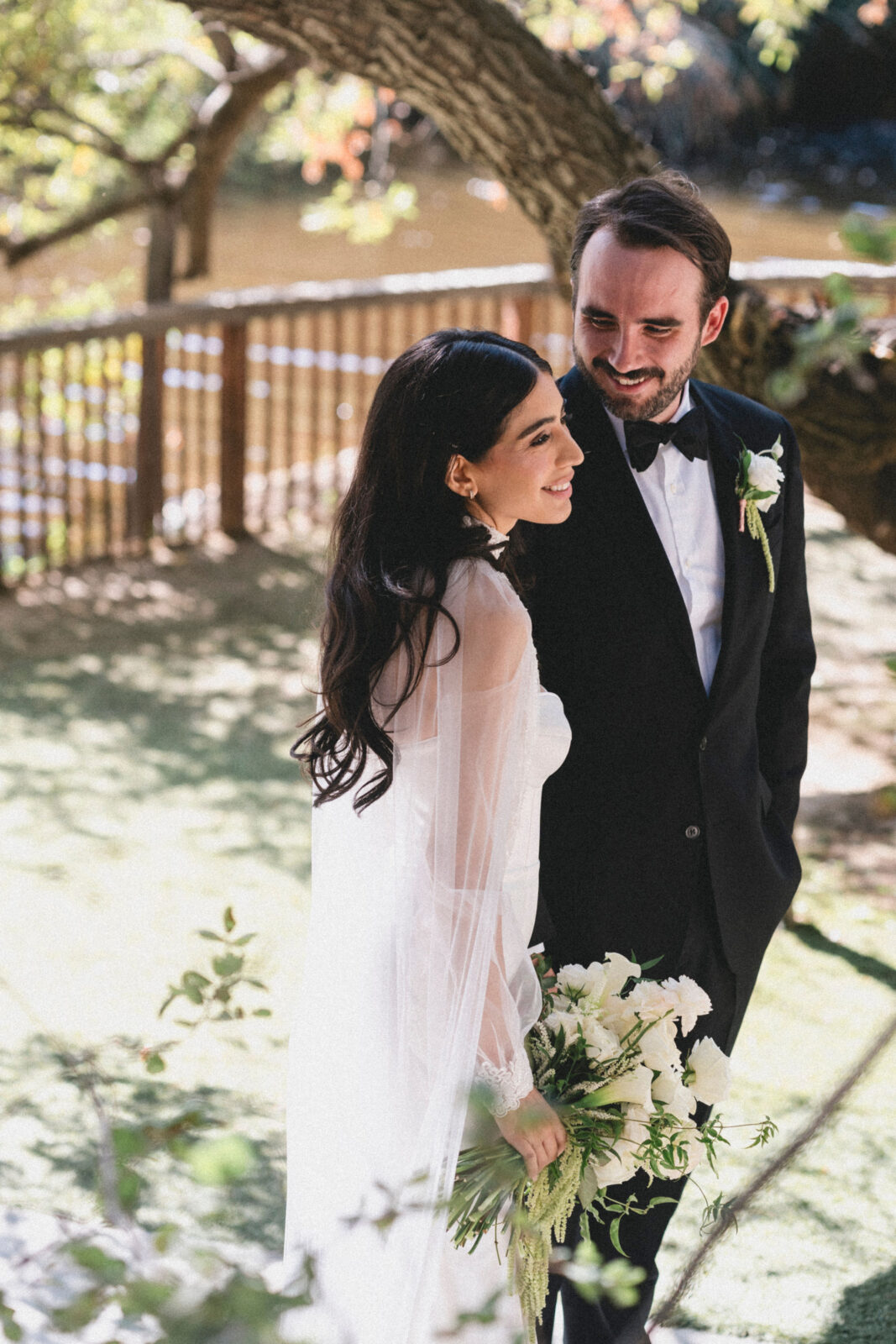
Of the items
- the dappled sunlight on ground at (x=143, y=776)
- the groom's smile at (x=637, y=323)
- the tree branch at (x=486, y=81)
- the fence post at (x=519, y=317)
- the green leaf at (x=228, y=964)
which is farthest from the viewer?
the fence post at (x=519, y=317)

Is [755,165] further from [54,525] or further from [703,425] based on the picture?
[703,425]

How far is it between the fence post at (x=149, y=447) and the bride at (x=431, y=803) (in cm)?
600

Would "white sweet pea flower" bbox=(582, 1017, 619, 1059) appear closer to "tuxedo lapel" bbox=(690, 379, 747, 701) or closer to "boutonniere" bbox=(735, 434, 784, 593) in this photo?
"tuxedo lapel" bbox=(690, 379, 747, 701)

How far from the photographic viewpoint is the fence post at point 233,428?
26.6ft

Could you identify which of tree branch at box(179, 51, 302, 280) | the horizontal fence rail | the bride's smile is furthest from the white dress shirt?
tree branch at box(179, 51, 302, 280)

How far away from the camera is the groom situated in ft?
7.81

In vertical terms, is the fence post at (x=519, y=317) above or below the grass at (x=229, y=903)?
above

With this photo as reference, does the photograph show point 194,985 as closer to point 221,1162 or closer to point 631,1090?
point 631,1090

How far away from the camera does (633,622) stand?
2.40 metres

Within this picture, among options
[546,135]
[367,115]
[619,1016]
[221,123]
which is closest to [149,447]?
[221,123]

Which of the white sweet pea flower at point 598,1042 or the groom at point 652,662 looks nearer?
the white sweet pea flower at point 598,1042

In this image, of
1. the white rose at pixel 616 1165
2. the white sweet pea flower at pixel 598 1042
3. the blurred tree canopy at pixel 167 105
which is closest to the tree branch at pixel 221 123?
the blurred tree canopy at pixel 167 105

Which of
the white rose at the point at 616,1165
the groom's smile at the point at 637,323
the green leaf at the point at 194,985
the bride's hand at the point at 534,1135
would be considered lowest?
the white rose at the point at 616,1165

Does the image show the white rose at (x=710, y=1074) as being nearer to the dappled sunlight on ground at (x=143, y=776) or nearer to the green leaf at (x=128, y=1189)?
the dappled sunlight on ground at (x=143, y=776)
